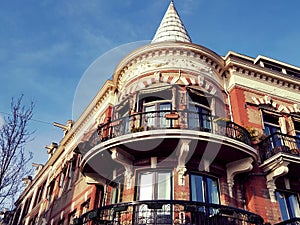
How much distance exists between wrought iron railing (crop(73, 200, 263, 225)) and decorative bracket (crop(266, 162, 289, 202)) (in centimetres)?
223

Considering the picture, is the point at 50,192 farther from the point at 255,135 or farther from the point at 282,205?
the point at 282,205

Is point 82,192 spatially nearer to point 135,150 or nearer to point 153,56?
point 135,150

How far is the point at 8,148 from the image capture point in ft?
42.9

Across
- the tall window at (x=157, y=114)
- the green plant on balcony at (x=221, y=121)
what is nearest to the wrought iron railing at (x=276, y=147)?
the green plant on balcony at (x=221, y=121)

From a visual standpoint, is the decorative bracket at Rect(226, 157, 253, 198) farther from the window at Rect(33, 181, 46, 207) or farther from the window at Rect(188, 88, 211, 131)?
the window at Rect(33, 181, 46, 207)

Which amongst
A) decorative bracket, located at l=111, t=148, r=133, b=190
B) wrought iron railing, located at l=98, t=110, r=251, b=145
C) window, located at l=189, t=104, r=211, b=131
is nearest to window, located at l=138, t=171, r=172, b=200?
decorative bracket, located at l=111, t=148, r=133, b=190

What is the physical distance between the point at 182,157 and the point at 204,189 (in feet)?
5.28

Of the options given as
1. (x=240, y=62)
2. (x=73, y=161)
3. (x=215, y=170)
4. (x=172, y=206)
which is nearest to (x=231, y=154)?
(x=215, y=170)

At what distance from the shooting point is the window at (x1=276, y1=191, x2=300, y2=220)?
12773 millimetres

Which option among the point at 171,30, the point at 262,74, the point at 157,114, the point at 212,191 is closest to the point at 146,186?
the point at 212,191

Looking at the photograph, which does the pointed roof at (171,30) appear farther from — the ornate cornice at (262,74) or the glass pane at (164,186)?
the glass pane at (164,186)

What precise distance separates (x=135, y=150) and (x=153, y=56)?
5.72 m

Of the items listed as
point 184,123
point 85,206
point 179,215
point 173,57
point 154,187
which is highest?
point 173,57

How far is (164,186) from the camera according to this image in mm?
12070
